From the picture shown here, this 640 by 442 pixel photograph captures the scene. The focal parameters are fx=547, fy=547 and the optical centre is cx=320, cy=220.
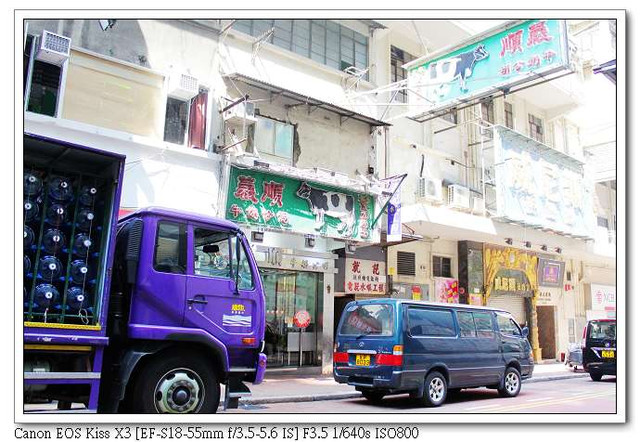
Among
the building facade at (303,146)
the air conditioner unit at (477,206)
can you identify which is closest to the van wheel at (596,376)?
the building facade at (303,146)

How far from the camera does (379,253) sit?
16281 mm

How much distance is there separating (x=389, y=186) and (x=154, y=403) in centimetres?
1013

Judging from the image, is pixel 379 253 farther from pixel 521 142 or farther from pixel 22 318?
pixel 22 318

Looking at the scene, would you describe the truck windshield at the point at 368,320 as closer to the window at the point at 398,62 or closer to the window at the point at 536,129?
the window at the point at 398,62

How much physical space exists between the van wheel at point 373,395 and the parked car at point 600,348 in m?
7.30

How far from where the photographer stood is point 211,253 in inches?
263

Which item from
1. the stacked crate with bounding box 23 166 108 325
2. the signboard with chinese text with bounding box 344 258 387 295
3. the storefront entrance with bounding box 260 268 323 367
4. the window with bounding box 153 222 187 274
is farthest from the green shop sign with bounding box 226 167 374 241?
the stacked crate with bounding box 23 166 108 325

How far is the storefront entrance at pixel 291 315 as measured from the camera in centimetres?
1386

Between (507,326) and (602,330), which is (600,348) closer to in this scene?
(602,330)

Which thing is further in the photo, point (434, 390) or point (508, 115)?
point (508, 115)

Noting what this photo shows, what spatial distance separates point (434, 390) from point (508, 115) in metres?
15.5

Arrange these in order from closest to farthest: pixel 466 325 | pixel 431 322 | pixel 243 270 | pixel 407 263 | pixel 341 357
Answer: pixel 243 270
pixel 431 322
pixel 341 357
pixel 466 325
pixel 407 263

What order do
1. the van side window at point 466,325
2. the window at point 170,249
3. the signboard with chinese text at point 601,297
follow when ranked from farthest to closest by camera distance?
the signboard with chinese text at point 601,297
the van side window at point 466,325
the window at point 170,249

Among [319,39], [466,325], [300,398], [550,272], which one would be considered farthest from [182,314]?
[550,272]
